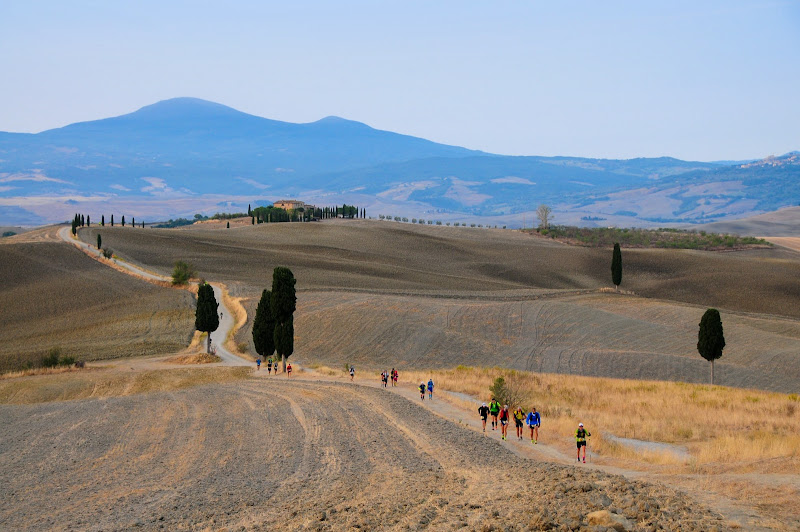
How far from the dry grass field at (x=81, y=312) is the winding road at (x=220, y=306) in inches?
87.1

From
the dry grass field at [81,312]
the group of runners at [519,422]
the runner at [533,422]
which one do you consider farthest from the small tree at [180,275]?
the runner at [533,422]

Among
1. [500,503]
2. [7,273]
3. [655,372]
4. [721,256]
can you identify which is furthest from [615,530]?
[721,256]

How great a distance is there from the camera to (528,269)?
11750 cm

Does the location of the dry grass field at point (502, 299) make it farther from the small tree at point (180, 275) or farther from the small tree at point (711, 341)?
the small tree at point (180, 275)

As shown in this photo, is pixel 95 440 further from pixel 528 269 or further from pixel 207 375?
pixel 528 269

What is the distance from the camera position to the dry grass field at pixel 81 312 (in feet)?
186

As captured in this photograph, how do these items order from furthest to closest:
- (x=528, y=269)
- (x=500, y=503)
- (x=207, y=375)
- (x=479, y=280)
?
(x=528, y=269)
(x=479, y=280)
(x=207, y=375)
(x=500, y=503)

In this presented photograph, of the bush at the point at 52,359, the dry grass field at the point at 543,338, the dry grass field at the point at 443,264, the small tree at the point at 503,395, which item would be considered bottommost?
the bush at the point at 52,359

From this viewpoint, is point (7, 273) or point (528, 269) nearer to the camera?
point (7, 273)

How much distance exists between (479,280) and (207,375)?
62941 millimetres

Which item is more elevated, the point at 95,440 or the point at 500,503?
the point at 500,503

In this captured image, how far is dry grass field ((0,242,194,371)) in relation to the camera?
56562mm

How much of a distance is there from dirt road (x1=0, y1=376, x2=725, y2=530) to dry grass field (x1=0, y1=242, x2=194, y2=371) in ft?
77.0

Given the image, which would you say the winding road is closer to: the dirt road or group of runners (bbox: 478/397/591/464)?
the dirt road
